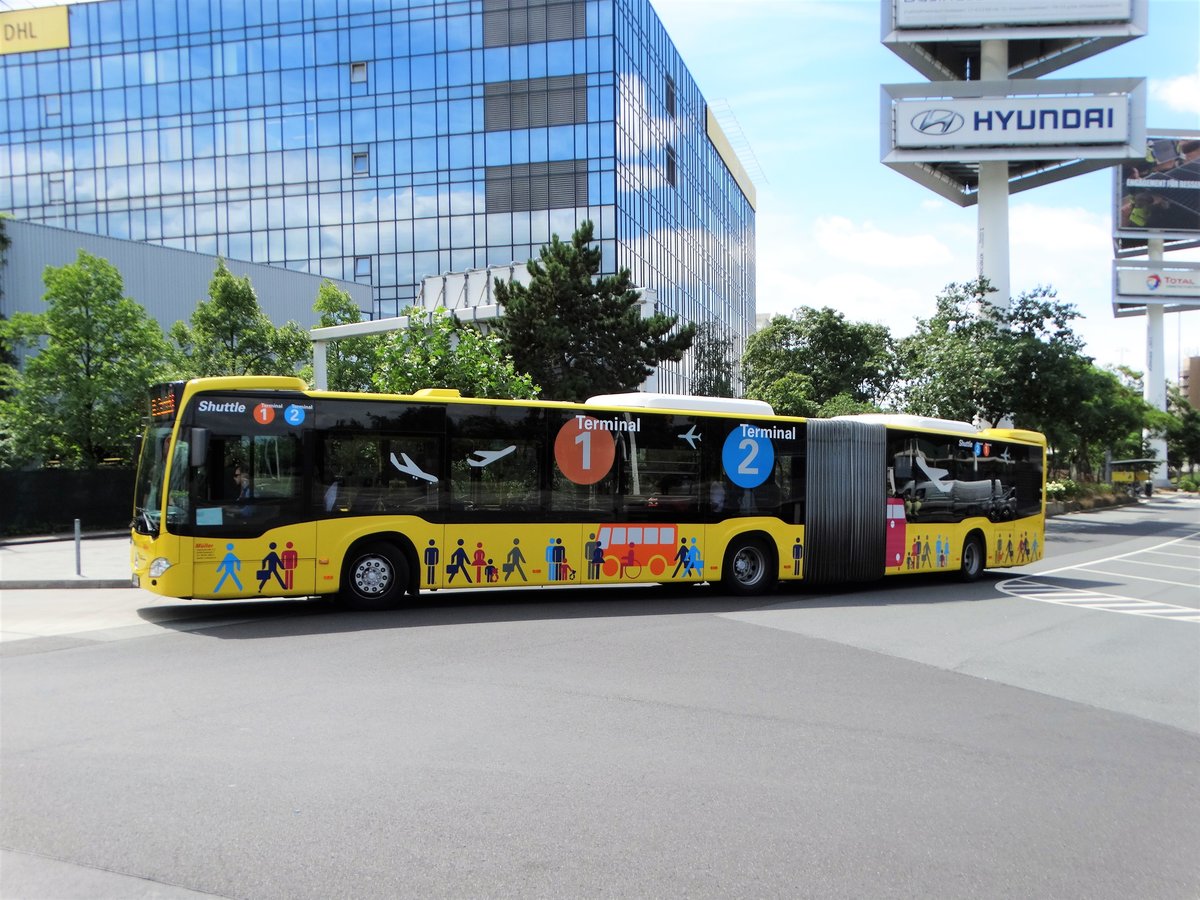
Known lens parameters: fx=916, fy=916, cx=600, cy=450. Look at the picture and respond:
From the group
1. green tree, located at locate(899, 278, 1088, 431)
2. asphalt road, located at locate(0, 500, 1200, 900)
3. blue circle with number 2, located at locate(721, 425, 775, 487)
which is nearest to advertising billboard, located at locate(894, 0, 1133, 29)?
green tree, located at locate(899, 278, 1088, 431)

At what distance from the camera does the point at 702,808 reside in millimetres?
5145

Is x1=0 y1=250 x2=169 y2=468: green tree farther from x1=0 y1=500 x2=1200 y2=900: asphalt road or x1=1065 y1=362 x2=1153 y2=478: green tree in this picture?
x1=1065 y1=362 x2=1153 y2=478: green tree

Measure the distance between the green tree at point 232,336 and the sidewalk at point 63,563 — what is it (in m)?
8.63

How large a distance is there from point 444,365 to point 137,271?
27917 millimetres

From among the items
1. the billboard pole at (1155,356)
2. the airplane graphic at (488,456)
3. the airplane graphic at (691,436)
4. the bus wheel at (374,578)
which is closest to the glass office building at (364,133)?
the airplane graphic at (691,436)

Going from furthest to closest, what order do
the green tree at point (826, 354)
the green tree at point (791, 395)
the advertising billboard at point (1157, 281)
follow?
the advertising billboard at point (1157, 281) → the green tree at point (826, 354) → the green tree at point (791, 395)

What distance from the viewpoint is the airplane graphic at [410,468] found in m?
12.7

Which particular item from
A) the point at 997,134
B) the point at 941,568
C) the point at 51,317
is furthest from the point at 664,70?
the point at 941,568

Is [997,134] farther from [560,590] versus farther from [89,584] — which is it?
[89,584]

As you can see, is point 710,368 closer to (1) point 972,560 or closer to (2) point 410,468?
(1) point 972,560

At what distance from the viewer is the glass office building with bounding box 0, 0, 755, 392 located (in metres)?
50.4

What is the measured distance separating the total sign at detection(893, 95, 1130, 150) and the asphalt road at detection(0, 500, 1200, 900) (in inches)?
1572

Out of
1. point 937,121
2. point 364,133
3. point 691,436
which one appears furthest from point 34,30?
point 691,436

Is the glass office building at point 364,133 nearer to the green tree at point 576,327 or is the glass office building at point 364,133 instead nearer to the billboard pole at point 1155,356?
the green tree at point 576,327
